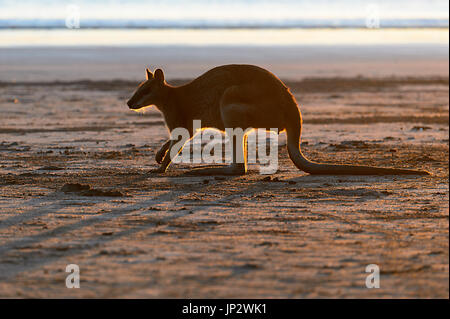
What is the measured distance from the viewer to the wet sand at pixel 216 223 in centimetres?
539

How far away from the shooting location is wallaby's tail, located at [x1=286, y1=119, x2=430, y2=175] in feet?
31.0

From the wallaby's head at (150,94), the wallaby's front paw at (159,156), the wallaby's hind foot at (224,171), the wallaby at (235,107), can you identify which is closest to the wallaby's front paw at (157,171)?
the wallaby at (235,107)

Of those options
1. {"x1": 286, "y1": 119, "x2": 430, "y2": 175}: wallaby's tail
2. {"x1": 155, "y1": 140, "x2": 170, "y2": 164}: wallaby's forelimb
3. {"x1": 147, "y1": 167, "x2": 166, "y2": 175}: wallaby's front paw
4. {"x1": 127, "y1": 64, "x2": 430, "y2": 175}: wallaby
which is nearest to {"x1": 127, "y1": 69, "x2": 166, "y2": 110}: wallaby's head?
{"x1": 127, "y1": 64, "x2": 430, "y2": 175}: wallaby

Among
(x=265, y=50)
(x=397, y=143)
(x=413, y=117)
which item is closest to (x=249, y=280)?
(x=397, y=143)

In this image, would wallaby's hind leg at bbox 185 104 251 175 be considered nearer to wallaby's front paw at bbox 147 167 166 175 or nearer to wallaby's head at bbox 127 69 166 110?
wallaby's front paw at bbox 147 167 166 175

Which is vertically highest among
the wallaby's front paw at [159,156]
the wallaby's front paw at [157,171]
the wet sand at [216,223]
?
the wallaby's front paw at [159,156]

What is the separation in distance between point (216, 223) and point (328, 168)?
2.81 meters

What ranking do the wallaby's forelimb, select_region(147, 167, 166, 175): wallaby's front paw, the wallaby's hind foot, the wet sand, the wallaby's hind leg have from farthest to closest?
the wallaby's forelimb
select_region(147, 167, 166, 175): wallaby's front paw
the wallaby's hind foot
the wallaby's hind leg
the wet sand

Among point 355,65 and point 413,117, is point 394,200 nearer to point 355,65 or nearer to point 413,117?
point 413,117

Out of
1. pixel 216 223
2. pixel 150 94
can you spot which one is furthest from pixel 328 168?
pixel 216 223

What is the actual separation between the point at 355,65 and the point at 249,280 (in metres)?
29.5

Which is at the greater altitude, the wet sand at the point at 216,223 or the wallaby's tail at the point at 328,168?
the wallaby's tail at the point at 328,168

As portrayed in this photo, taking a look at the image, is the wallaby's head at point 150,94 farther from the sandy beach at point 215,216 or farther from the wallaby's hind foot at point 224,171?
the wallaby's hind foot at point 224,171

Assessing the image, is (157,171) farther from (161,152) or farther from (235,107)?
(235,107)
